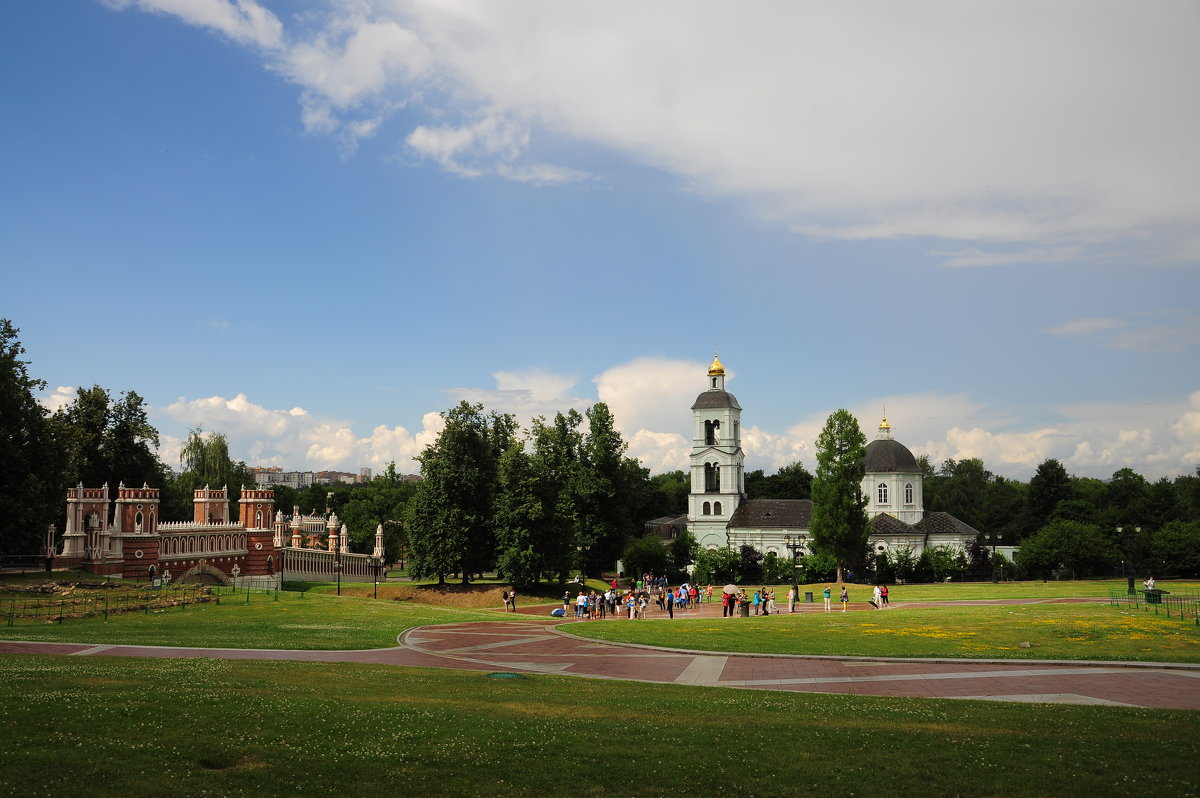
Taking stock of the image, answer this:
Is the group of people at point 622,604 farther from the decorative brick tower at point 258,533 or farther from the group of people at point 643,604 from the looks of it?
the decorative brick tower at point 258,533

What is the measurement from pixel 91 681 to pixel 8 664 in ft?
13.8

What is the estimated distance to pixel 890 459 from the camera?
91.5m

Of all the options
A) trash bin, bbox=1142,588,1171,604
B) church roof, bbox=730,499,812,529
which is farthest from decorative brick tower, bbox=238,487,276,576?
trash bin, bbox=1142,588,1171,604

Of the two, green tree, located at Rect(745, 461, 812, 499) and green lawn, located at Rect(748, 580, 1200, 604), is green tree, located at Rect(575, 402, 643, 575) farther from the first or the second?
green tree, located at Rect(745, 461, 812, 499)

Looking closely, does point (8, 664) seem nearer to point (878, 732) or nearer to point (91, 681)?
point (91, 681)

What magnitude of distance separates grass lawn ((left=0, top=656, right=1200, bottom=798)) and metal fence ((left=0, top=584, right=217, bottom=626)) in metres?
17.4

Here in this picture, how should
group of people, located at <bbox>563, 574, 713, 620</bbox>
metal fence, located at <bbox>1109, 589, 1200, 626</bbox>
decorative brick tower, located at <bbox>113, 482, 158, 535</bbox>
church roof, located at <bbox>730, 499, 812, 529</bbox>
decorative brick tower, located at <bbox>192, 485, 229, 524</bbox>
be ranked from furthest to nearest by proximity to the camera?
church roof, located at <bbox>730, 499, 812, 529</bbox>, decorative brick tower, located at <bbox>192, 485, 229, 524</bbox>, decorative brick tower, located at <bbox>113, 482, 158, 535</bbox>, group of people, located at <bbox>563, 574, 713, 620</bbox>, metal fence, located at <bbox>1109, 589, 1200, 626</bbox>

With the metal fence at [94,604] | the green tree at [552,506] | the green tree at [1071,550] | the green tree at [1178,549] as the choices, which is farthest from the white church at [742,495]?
the metal fence at [94,604]

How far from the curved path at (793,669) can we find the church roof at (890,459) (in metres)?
67.3

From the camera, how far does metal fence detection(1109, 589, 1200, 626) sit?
119ft

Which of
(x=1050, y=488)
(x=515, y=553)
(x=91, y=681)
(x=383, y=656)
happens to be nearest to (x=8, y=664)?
(x=91, y=681)

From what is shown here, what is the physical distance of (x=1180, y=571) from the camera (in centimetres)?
7044

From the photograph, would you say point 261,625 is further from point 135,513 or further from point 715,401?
point 715,401

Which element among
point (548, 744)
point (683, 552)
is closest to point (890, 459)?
point (683, 552)
